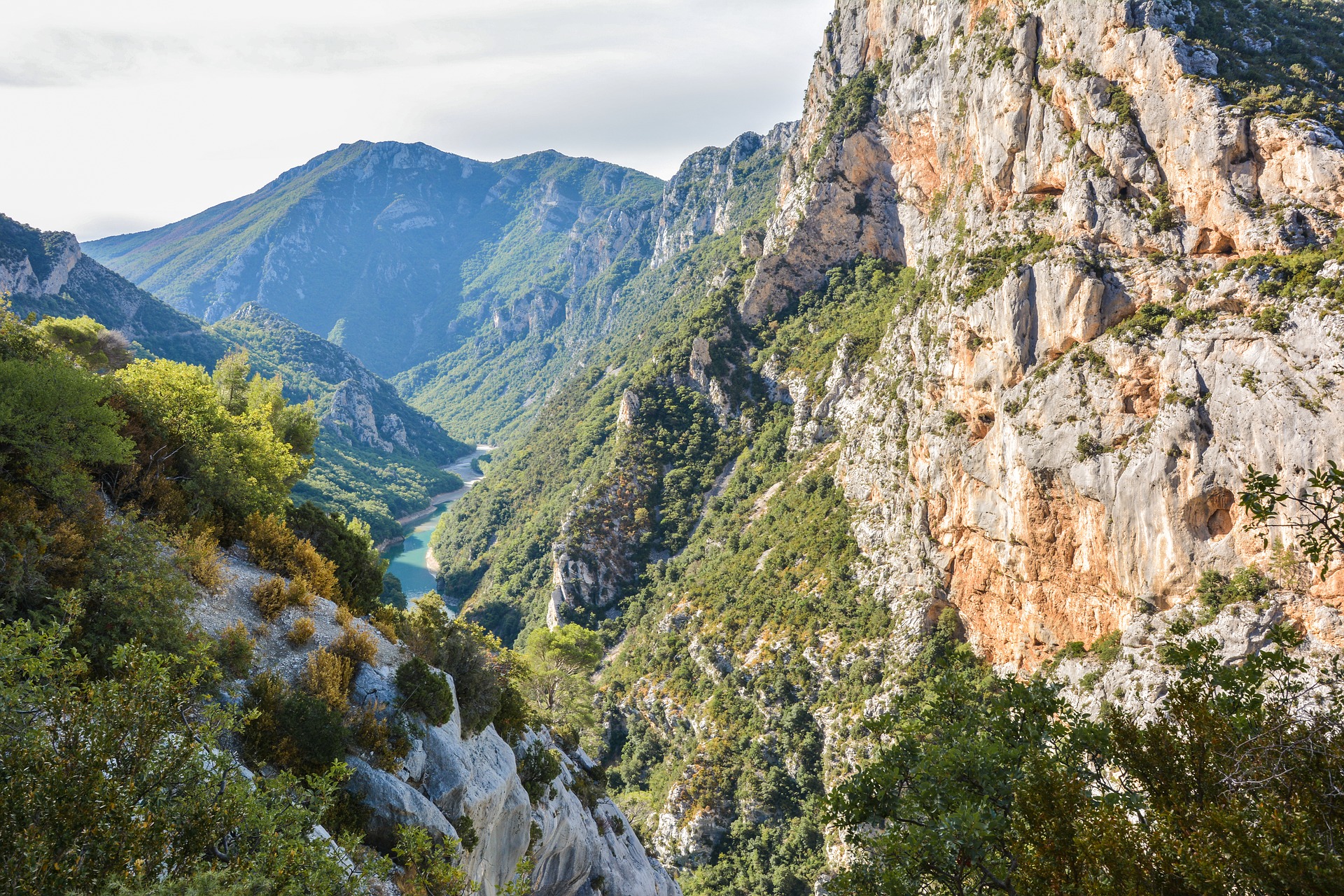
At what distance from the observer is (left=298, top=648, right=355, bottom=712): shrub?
40.2ft

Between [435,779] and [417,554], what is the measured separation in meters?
103

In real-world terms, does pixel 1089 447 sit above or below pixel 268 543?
above

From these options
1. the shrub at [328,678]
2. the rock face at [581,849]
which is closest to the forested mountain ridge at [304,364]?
the rock face at [581,849]

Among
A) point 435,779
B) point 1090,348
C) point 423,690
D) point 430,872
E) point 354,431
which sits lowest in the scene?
point 435,779

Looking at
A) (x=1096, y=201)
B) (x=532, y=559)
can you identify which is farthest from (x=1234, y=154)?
(x=532, y=559)

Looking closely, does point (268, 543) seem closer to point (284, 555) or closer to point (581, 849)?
point (284, 555)

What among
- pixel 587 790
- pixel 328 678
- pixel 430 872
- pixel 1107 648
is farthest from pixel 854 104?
pixel 430 872

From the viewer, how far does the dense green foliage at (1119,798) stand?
6047mm

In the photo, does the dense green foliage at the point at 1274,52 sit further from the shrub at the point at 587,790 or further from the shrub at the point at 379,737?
the shrub at the point at 587,790

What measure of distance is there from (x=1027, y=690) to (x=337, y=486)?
366 ft

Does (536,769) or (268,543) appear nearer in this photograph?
(268,543)

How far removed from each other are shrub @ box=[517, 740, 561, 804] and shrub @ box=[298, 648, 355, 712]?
7.03 meters

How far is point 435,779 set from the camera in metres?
13.7

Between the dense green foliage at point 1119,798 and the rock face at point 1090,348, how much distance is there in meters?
19.4
